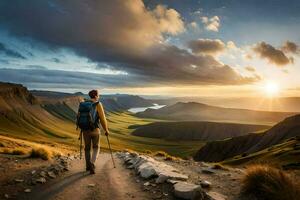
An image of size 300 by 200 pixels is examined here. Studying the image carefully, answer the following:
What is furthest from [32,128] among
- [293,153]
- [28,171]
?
[28,171]

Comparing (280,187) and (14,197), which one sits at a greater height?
(280,187)

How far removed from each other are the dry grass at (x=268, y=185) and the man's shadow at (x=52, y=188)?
21.3 feet

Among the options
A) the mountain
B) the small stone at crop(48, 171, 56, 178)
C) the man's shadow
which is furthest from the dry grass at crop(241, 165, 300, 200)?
the mountain

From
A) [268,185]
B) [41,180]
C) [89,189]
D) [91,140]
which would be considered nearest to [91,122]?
[91,140]

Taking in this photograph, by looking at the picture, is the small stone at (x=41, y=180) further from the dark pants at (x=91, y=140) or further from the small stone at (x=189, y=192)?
the small stone at (x=189, y=192)

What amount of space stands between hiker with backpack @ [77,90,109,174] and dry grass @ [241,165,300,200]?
6348 mm

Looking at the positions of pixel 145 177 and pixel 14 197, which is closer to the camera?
pixel 14 197

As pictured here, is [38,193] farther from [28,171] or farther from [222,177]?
[222,177]

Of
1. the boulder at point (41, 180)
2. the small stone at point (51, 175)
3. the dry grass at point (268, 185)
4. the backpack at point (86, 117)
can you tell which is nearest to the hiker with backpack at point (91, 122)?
the backpack at point (86, 117)

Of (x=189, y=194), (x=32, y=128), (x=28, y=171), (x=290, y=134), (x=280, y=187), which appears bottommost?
(x=32, y=128)

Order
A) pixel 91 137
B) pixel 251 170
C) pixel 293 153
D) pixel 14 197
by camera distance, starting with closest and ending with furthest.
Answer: pixel 14 197 < pixel 251 170 < pixel 91 137 < pixel 293 153

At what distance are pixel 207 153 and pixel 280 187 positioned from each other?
133 meters

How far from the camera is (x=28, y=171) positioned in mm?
12469

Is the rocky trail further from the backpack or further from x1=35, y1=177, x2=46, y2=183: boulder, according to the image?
the backpack
